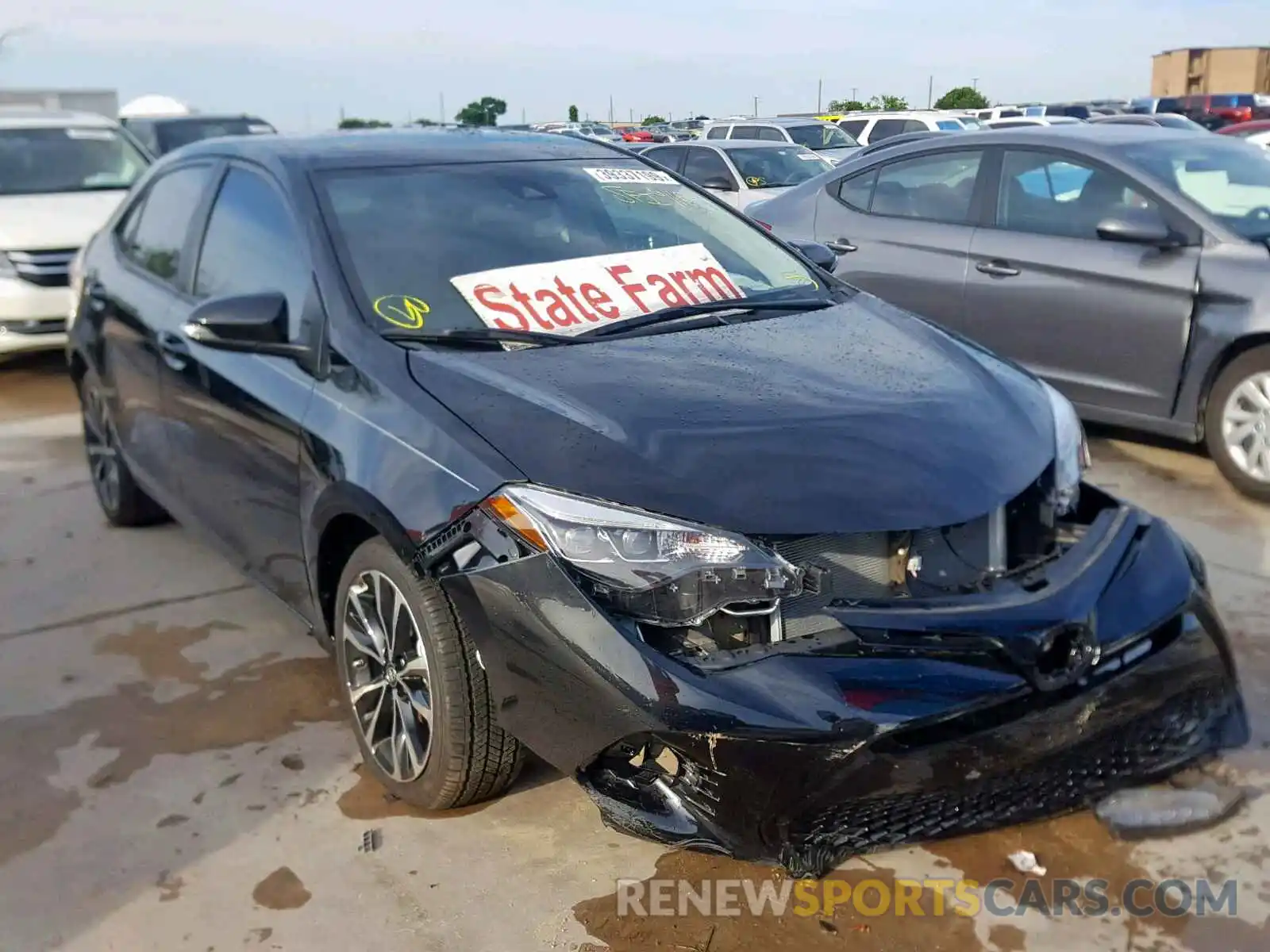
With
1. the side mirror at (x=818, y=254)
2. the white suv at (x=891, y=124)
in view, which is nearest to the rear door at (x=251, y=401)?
the side mirror at (x=818, y=254)

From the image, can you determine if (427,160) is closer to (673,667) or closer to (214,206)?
(214,206)

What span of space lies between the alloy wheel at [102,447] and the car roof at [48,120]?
5.12 metres

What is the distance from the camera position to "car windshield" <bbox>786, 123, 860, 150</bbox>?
18750mm

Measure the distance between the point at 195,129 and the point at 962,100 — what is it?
38.5 metres

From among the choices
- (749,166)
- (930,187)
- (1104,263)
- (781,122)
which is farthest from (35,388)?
(781,122)

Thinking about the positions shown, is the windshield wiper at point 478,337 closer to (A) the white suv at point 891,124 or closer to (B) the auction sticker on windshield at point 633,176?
(B) the auction sticker on windshield at point 633,176

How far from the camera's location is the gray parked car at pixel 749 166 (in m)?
12.9

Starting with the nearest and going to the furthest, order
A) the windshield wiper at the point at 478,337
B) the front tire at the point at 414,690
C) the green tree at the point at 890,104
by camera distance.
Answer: the front tire at the point at 414,690 < the windshield wiper at the point at 478,337 < the green tree at the point at 890,104

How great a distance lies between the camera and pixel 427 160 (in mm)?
3619

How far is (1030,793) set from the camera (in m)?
2.45

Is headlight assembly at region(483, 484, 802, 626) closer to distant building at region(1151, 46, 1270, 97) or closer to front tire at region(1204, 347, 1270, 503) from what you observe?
front tire at region(1204, 347, 1270, 503)

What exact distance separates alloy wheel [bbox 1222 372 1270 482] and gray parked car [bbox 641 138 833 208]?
8.13m

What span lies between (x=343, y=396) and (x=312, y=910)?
1181 millimetres

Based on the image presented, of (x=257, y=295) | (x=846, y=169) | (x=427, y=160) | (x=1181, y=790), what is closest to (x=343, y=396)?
(x=257, y=295)
